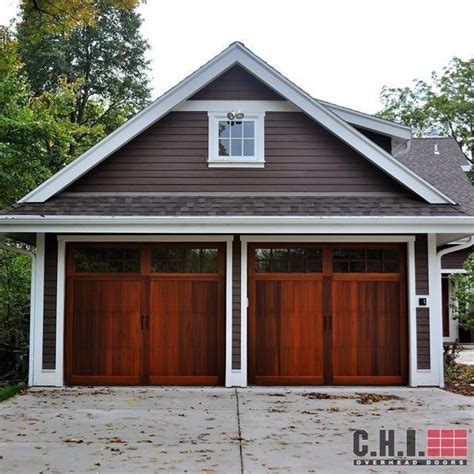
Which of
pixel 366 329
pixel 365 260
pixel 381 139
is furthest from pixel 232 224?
pixel 381 139

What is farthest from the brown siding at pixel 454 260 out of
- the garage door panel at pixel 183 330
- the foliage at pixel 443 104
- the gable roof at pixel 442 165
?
the foliage at pixel 443 104

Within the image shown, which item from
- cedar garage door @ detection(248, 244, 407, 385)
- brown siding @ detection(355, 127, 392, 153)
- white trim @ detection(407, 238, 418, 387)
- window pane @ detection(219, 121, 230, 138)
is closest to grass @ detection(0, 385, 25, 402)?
cedar garage door @ detection(248, 244, 407, 385)

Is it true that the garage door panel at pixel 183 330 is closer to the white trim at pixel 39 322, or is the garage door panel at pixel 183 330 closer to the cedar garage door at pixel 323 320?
the cedar garage door at pixel 323 320

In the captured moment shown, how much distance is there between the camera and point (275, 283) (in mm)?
11289

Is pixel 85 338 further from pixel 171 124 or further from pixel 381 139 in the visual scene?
pixel 381 139

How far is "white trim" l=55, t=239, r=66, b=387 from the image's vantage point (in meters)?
11.0

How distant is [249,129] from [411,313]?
3945 mm

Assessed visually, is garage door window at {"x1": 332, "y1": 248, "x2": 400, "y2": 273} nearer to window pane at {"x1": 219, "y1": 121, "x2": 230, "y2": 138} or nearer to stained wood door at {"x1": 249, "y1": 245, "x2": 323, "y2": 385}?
Answer: stained wood door at {"x1": 249, "y1": 245, "x2": 323, "y2": 385}

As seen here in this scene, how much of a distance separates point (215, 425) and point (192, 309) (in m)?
3.61

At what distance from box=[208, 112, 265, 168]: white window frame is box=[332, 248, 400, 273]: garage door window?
197 cm

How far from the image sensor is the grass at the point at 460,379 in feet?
35.3

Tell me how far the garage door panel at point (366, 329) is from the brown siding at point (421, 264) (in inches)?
13.9

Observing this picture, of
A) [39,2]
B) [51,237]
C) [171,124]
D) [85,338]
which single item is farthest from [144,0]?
[85,338]

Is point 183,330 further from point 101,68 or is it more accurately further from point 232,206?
point 101,68
